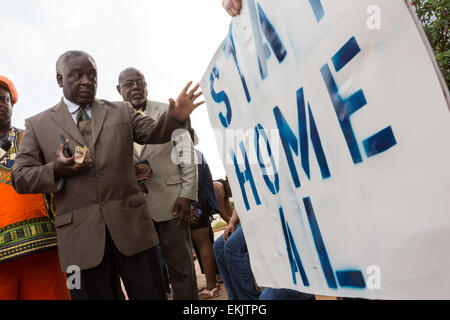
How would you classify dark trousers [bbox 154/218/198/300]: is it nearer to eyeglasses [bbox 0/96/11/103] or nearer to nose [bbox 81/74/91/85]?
nose [bbox 81/74/91/85]

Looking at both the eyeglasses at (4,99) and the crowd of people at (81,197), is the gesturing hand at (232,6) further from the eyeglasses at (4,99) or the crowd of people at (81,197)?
the eyeglasses at (4,99)

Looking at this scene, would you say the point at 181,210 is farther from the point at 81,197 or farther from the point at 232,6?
the point at 232,6

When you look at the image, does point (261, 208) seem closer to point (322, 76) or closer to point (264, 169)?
point (264, 169)

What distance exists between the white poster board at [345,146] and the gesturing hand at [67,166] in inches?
33.5

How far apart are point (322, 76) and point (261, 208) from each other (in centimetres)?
61

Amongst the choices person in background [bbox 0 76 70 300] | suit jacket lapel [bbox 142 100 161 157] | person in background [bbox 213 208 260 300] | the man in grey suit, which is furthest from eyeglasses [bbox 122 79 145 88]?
person in background [bbox 213 208 260 300]

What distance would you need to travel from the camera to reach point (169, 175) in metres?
2.47

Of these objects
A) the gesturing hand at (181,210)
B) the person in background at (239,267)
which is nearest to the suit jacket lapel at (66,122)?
the gesturing hand at (181,210)

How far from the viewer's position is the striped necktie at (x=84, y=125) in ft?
6.00

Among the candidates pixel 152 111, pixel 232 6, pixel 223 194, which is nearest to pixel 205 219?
pixel 223 194

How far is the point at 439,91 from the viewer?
2.01 ft

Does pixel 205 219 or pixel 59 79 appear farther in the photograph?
pixel 205 219

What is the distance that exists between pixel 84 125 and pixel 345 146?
1.49m

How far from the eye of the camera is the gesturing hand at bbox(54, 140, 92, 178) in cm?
165
